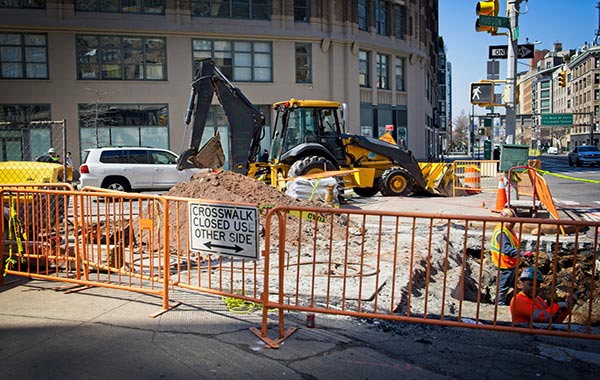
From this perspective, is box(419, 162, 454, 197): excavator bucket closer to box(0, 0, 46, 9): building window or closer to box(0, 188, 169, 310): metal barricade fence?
box(0, 188, 169, 310): metal barricade fence

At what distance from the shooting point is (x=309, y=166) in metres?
15.0

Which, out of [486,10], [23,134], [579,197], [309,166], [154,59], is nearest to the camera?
[486,10]

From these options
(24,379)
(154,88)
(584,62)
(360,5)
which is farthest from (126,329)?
(584,62)

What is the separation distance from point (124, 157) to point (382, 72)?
906 inches

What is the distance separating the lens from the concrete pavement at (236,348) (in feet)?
13.8

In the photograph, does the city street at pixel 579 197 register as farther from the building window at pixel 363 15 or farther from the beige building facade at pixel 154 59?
the building window at pixel 363 15

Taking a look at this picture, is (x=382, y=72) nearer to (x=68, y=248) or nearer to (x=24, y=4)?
(x=24, y=4)

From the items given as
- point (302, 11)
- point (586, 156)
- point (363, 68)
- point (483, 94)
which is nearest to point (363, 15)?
point (363, 68)

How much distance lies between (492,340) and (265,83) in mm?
27832

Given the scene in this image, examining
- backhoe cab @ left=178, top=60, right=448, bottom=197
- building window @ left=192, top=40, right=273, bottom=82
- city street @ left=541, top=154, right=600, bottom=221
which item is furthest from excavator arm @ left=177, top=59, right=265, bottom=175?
building window @ left=192, top=40, right=273, bottom=82

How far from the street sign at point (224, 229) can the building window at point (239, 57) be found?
26.3 meters

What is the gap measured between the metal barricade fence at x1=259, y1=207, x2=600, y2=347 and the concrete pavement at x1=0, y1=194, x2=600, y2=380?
21 centimetres

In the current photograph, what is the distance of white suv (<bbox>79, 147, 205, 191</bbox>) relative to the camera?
17766mm

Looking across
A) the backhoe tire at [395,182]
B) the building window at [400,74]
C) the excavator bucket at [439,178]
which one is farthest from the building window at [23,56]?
the building window at [400,74]
